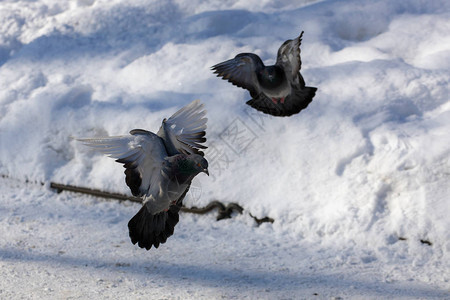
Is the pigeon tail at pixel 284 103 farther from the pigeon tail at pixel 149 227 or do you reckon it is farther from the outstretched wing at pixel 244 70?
the pigeon tail at pixel 149 227

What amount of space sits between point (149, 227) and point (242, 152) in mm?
2101

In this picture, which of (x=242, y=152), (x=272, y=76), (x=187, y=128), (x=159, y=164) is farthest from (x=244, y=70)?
(x=242, y=152)

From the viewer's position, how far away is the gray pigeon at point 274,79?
11.0 ft

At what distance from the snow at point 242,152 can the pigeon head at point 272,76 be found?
732mm

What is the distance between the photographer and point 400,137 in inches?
169

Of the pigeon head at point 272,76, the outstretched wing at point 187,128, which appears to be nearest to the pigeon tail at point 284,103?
the pigeon head at point 272,76

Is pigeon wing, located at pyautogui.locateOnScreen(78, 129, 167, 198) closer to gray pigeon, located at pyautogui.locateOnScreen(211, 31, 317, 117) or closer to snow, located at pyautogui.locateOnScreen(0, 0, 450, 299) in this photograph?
snow, located at pyautogui.locateOnScreen(0, 0, 450, 299)

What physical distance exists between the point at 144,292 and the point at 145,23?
3.34m

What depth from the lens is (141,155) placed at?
2.46m

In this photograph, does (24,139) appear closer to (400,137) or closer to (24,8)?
(24,8)

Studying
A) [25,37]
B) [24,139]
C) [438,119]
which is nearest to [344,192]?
[438,119]

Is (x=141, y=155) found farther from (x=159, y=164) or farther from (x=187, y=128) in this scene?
(x=187, y=128)

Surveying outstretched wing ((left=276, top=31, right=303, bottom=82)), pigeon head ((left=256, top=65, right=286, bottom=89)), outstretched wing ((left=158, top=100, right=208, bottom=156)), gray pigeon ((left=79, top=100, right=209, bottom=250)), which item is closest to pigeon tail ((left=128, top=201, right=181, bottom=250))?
gray pigeon ((left=79, top=100, right=209, bottom=250))

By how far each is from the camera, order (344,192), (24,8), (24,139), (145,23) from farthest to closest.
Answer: (24,8), (145,23), (24,139), (344,192)
